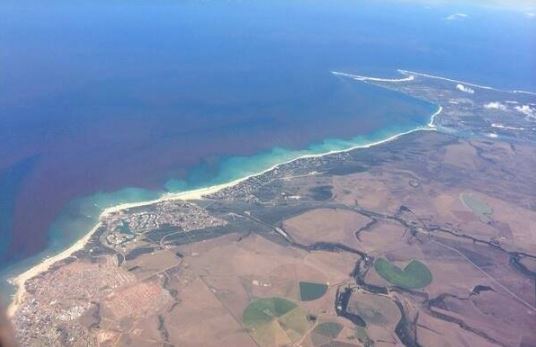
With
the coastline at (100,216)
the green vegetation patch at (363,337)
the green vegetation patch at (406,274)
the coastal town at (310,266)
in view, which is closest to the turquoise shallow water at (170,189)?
the coastline at (100,216)

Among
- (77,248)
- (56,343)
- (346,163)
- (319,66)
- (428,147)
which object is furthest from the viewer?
(319,66)

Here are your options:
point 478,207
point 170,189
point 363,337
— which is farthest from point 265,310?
point 478,207

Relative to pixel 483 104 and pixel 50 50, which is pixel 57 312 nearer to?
pixel 50 50

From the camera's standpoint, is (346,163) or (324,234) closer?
(324,234)

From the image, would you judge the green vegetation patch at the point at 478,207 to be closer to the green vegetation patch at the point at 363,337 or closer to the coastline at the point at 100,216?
the coastline at the point at 100,216

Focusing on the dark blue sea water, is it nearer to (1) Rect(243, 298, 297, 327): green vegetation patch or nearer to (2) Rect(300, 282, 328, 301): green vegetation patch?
(1) Rect(243, 298, 297, 327): green vegetation patch

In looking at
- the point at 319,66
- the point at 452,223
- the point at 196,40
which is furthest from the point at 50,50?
the point at 452,223

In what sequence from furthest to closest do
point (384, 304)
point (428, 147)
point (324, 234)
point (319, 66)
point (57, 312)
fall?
point (319, 66) < point (428, 147) < point (324, 234) < point (384, 304) < point (57, 312)
